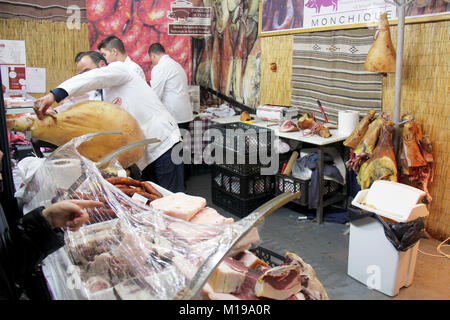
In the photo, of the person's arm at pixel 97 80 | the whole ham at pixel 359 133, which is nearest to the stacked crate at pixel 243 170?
the whole ham at pixel 359 133

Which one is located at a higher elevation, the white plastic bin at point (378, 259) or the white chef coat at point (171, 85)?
the white chef coat at point (171, 85)

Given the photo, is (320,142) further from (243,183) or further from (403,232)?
(403,232)

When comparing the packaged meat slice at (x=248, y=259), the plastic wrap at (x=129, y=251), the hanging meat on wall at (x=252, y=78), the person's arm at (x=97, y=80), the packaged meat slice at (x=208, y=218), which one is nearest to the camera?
the plastic wrap at (x=129, y=251)

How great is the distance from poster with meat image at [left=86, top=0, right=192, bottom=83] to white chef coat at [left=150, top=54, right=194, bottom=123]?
4.05 ft

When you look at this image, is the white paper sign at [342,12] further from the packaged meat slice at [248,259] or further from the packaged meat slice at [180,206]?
the packaged meat slice at [248,259]

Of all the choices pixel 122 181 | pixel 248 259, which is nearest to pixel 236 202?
pixel 122 181

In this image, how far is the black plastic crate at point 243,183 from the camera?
4.11 m

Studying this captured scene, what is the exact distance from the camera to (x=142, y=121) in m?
3.09

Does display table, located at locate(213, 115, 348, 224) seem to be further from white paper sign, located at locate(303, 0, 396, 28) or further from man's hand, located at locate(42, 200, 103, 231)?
man's hand, located at locate(42, 200, 103, 231)

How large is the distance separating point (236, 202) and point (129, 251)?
116 inches

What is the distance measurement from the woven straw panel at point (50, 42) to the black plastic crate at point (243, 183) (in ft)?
8.74

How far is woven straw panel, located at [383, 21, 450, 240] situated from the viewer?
3.31m

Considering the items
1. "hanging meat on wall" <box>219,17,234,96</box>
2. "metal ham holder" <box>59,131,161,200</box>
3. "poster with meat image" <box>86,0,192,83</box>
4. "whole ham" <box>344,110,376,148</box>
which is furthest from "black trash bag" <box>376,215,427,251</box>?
"poster with meat image" <box>86,0,192,83</box>
